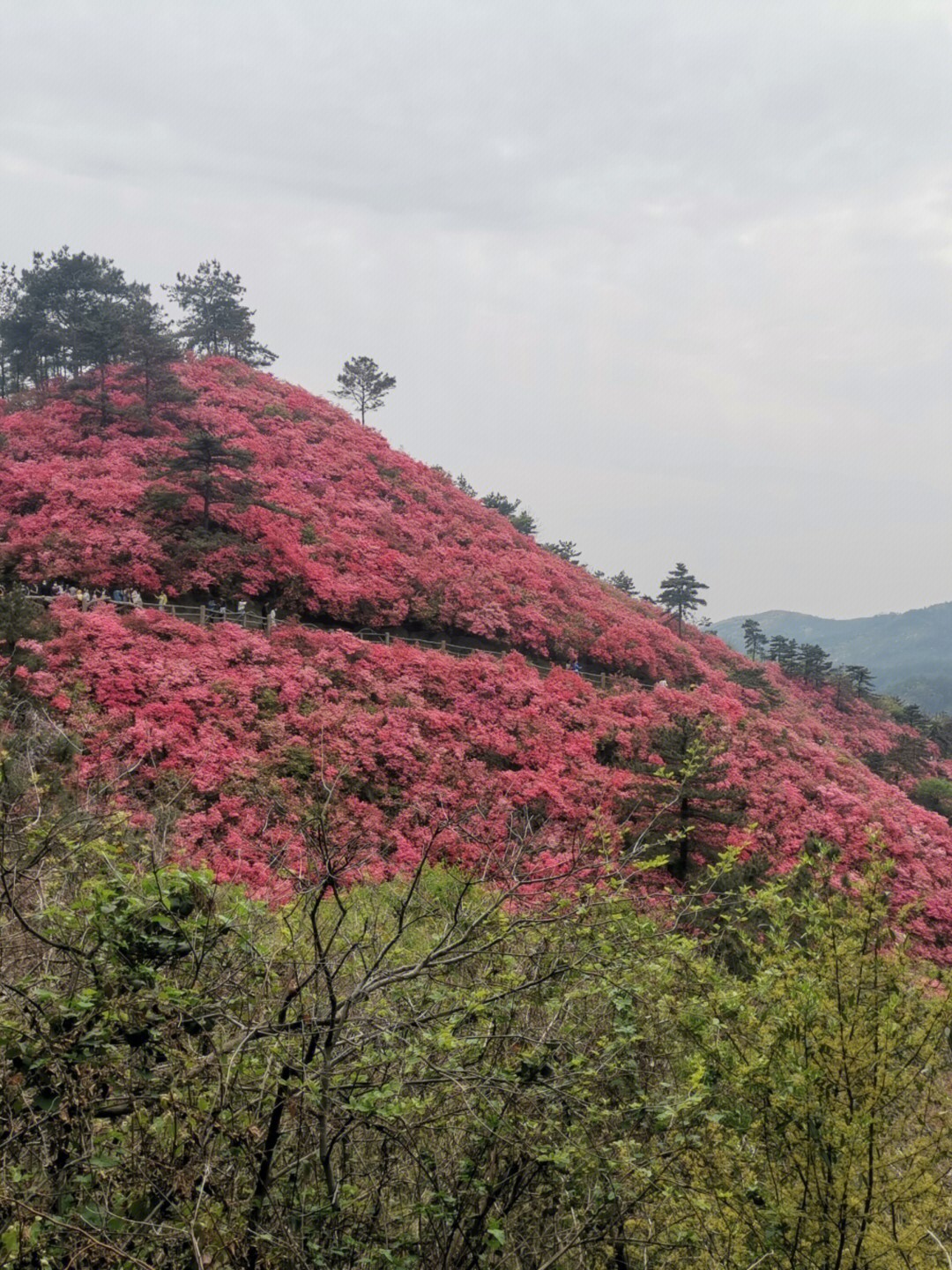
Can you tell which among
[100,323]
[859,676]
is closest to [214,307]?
[100,323]

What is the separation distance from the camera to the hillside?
13.4 m

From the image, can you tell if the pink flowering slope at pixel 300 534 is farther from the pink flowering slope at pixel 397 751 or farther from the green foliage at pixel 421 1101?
the green foliage at pixel 421 1101

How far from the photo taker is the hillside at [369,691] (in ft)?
44.0

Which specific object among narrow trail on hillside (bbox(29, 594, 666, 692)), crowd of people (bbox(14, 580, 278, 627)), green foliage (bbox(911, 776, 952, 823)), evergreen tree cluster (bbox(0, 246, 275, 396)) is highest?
evergreen tree cluster (bbox(0, 246, 275, 396))

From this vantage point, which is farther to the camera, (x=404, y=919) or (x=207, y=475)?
(x=207, y=475)

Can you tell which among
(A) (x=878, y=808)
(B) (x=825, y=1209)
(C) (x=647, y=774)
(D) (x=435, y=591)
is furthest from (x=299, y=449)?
(B) (x=825, y=1209)

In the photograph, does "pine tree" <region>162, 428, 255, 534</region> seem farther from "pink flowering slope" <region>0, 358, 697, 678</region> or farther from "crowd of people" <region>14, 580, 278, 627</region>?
"crowd of people" <region>14, 580, 278, 627</region>

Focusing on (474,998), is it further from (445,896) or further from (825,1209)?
(445,896)

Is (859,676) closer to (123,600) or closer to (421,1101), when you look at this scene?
(123,600)

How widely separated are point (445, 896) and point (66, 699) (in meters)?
8.09

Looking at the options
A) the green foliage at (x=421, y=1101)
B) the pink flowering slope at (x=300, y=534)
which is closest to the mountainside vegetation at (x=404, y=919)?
the green foliage at (x=421, y=1101)

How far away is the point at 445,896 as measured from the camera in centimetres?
1048

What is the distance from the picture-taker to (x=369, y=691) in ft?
58.6

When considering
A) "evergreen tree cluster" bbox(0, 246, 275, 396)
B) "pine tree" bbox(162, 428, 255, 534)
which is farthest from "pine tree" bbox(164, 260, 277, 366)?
"pine tree" bbox(162, 428, 255, 534)
